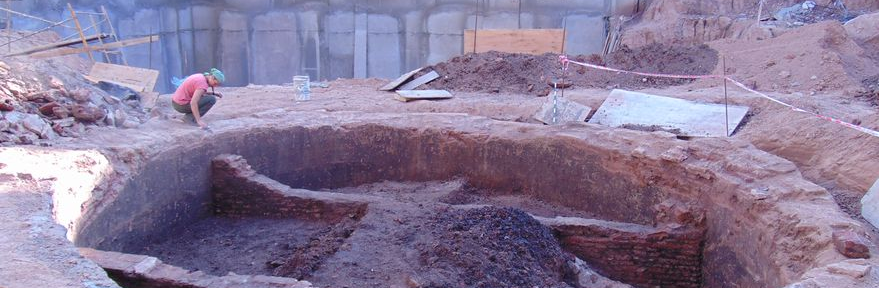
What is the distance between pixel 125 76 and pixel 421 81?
16.8 ft

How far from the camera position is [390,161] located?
8.96 metres

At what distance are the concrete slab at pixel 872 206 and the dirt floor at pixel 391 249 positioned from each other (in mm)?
2264

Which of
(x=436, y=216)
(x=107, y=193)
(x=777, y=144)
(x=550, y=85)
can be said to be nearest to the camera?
(x=107, y=193)

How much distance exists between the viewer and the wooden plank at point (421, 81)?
12.4 meters

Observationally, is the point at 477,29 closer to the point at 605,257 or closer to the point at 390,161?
the point at 390,161

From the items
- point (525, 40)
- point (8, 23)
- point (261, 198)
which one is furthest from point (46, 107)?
point (525, 40)

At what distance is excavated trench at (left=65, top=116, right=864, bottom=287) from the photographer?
5480mm

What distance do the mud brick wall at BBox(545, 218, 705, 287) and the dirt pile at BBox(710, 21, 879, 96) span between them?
4.40 meters

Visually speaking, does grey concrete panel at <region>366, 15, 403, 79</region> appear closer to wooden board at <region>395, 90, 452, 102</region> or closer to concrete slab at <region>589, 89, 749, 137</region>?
wooden board at <region>395, 90, 452, 102</region>

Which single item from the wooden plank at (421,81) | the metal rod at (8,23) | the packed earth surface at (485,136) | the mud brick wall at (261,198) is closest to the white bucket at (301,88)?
the packed earth surface at (485,136)

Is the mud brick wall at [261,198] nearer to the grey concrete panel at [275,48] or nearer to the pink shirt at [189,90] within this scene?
the pink shirt at [189,90]

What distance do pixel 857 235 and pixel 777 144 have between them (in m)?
3.01

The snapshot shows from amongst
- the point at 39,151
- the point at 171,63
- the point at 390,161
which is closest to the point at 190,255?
the point at 39,151

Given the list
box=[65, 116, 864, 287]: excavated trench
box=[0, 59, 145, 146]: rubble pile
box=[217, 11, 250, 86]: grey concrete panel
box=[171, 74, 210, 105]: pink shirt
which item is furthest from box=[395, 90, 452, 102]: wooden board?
box=[217, 11, 250, 86]: grey concrete panel
